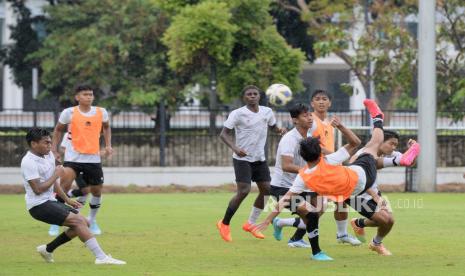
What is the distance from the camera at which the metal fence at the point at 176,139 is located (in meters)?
30.0

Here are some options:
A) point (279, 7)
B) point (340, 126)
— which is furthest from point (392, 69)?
point (340, 126)

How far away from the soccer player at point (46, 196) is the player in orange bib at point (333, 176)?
2.09 m

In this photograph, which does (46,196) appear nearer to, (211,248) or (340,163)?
(211,248)

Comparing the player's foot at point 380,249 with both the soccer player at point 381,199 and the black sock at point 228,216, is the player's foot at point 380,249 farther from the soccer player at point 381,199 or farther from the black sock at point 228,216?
the black sock at point 228,216

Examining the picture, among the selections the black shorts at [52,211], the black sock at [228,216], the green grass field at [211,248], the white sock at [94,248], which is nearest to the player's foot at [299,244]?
the green grass field at [211,248]

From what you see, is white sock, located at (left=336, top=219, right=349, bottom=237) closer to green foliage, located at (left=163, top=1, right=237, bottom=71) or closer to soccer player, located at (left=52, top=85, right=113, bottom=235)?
soccer player, located at (left=52, top=85, right=113, bottom=235)

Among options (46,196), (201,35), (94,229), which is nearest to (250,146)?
(94,229)

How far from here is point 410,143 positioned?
13508 millimetres

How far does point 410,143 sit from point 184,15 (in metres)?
18.7

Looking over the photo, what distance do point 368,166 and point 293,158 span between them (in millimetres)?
1398

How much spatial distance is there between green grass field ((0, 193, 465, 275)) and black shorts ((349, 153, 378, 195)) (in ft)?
2.87

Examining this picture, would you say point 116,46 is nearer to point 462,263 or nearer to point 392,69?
point 392,69

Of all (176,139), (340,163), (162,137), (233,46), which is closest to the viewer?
(340,163)

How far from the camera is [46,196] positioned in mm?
12453
